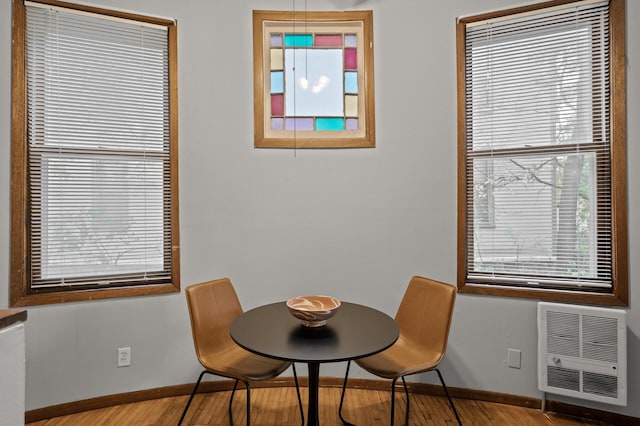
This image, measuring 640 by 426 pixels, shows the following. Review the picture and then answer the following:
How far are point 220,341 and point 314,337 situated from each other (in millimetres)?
786

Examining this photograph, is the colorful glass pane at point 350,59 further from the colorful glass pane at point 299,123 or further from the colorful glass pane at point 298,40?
the colorful glass pane at point 299,123

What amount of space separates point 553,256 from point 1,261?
3540mm

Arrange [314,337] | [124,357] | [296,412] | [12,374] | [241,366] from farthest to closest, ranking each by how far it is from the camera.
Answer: [124,357]
[296,412]
[241,366]
[314,337]
[12,374]

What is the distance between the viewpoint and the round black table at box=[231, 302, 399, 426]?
1492 mm

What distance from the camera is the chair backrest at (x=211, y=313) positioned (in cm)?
204

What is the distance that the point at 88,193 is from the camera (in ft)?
7.89

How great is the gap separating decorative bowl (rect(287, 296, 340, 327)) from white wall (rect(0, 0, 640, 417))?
73 centimetres

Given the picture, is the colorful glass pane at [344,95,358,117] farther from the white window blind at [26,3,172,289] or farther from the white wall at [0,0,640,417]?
the white window blind at [26,3,172,289]

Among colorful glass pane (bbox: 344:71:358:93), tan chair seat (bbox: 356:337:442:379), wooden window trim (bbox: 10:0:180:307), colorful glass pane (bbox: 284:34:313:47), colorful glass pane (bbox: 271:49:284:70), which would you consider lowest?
tan chair seat (bbox: 356:337:442:379)

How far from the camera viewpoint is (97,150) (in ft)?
7.93

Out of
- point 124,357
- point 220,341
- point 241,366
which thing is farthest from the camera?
point 124,357

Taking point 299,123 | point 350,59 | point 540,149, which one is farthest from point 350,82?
Answer: point 540,149

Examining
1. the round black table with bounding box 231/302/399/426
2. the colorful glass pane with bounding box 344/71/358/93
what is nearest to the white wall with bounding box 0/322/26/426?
the round black table with bounding box 231/302/399/426

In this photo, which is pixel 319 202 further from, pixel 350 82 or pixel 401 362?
pixel 401 362
